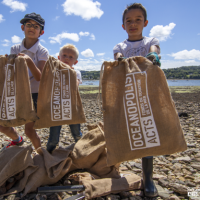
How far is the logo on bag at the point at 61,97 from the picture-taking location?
2.61 meters

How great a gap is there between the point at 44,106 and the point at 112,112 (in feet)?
3.37

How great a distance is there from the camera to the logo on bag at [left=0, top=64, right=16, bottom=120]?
253 centimetres

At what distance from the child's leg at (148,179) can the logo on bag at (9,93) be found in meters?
1.99

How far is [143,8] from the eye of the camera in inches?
97.5

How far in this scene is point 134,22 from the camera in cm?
248

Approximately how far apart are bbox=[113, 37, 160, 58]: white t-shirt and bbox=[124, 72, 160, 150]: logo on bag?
0.62m

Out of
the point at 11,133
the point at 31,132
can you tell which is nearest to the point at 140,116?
the point at 31,132

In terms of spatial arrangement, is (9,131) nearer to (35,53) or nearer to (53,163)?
(53,163)

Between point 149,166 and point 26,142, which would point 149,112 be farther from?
point 26,142

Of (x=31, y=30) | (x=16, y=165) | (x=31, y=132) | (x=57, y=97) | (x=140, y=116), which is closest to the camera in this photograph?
(x=140, y=116)

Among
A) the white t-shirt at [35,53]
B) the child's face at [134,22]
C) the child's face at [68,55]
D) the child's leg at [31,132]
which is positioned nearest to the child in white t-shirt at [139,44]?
the child's face at [134,22]

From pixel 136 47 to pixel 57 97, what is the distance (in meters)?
1.38

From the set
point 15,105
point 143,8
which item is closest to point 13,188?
point 15,105

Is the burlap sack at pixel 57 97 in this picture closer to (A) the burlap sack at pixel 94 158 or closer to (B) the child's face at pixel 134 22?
(A) the burlap sack at pixel 94 158
